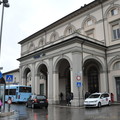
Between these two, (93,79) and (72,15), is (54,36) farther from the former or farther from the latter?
(93,79)

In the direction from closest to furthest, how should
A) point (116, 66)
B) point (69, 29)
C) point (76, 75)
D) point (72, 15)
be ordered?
point (76, 75) → point (116, 66) → point (72, 15) → point (69, 29)

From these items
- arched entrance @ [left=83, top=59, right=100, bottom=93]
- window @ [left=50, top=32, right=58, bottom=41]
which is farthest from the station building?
window @ [left=50, top=32, right=58, bottom=41]

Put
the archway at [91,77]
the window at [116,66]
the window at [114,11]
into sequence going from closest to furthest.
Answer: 1. the window at [116,66]
2. the window at [114,11]
3. the archway at [91,77]

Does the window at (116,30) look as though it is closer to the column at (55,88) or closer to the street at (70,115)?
the column at (55,88)

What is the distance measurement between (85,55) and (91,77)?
22.9 feet

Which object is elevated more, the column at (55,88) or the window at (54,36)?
the window at (54,36)

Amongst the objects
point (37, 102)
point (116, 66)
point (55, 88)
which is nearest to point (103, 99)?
point (55, 88)

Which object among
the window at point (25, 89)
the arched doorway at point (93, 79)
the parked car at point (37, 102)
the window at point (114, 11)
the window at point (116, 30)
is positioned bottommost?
the parked car at point (37, 102)

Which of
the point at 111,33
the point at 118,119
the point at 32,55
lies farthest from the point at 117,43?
the point at 118,119

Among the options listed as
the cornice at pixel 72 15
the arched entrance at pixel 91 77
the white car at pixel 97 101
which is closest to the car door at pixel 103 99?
the white car at pixel 97 101

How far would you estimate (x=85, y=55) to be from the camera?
21.8 meters

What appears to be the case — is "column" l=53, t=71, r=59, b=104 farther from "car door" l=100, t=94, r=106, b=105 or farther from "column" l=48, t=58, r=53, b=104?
"car door" l=100, t=94, r=106, b=105

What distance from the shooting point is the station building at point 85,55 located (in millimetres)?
20906

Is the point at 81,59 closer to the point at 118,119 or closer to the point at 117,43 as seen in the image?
the point at 117,43
